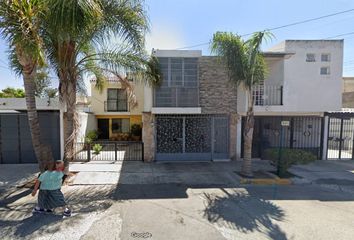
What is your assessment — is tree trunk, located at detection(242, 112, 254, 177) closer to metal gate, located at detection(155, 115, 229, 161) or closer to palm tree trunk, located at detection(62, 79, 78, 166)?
metal gate, located at detection(155, 115, 229, 161)

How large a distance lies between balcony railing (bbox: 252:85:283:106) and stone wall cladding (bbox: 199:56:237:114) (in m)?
1.06

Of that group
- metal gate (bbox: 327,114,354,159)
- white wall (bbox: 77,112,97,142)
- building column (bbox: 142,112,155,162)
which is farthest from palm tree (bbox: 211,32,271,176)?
white wall (bbox: 77,112,97,142)

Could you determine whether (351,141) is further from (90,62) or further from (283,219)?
(90,62)

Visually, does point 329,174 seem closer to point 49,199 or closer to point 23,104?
point 49,199

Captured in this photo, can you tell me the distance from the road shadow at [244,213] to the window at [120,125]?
54.0 ft

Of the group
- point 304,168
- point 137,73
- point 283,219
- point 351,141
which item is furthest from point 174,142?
point 351,141

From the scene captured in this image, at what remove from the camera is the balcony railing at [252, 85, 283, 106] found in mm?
12169

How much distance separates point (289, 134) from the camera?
13.5 metres

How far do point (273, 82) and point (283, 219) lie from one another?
327 inches

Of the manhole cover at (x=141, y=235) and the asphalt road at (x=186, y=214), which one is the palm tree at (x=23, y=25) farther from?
the manhole cover at (x=141, y=235)

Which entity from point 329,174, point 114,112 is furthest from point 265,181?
point 114,112

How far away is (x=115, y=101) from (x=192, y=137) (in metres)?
11.3

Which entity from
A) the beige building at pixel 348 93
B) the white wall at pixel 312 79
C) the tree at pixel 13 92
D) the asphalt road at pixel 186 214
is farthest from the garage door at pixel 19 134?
the beige building at pixel 348 93

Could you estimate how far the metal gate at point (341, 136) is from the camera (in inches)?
544
